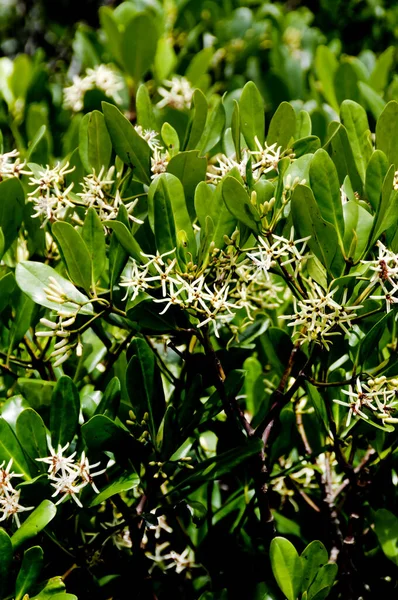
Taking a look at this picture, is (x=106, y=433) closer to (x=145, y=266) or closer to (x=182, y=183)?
(x=145, y=266)

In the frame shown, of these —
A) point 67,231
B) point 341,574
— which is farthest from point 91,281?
point 341,574

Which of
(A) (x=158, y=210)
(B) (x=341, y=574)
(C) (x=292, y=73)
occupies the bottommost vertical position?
(B) (x=341, y=574)

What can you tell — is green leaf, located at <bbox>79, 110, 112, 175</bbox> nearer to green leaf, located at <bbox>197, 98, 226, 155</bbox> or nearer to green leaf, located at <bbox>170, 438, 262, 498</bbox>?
green leaf, located at <bbox>197, 98, 226, 155</bbox>

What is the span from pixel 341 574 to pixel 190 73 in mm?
1701

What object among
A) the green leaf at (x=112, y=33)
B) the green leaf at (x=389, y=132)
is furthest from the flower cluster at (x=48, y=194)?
the green leaf at (x=112, y=33)

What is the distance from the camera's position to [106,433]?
1.23m

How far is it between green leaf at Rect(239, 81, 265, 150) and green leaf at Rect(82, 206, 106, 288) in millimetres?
357

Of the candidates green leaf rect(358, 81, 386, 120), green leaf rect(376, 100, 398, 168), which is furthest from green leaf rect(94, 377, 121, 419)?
green leaf rect(358, 81, 386, 120)

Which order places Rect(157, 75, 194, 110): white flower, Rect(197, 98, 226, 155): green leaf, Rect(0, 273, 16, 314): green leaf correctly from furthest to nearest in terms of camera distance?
1. Rect(157, 75, 194, 110): white flower
2. Rect(197, 98, 226, 155): green leaf
3. Rect(0, 273, 16, 314): green leaf

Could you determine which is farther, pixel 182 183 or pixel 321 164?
pixel 182 183

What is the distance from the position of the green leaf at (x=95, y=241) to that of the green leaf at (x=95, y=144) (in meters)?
0.20

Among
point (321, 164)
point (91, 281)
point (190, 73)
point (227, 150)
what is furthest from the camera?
point (190, 73)

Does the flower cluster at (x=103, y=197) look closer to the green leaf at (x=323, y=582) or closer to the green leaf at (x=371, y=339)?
the green leaf at (x=371, y=339)

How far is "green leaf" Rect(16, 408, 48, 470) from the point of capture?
1216mm
